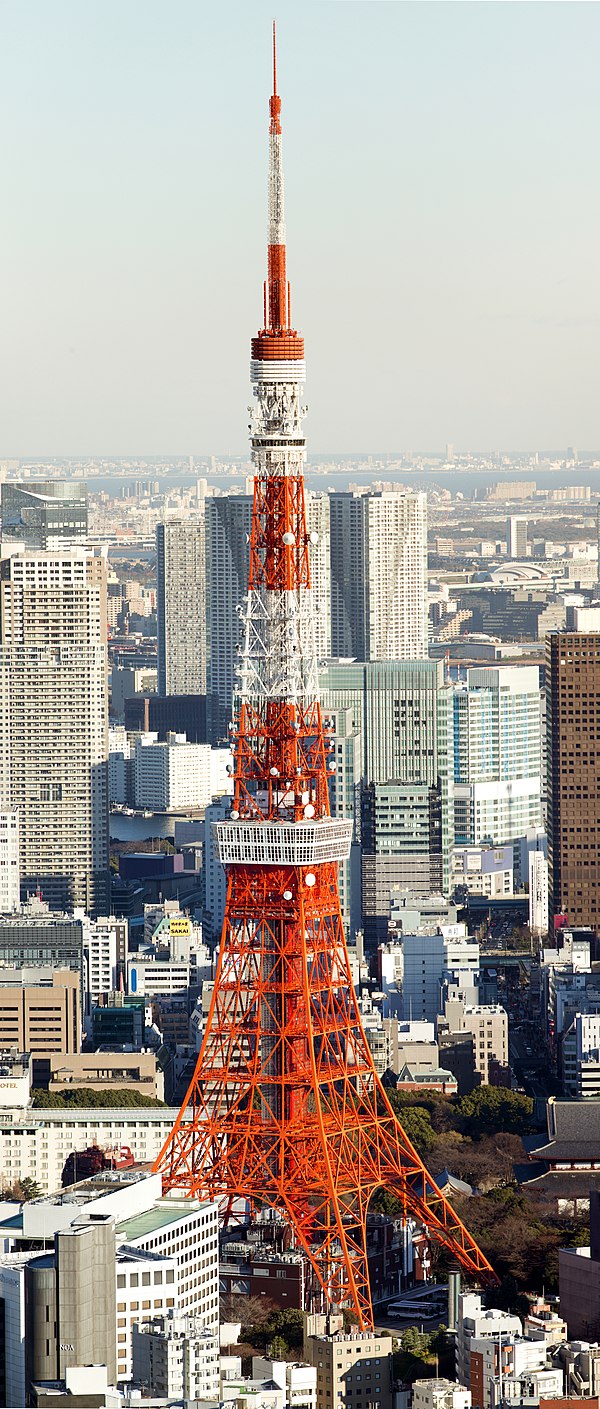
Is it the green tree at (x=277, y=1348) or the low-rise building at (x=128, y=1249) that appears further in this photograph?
the green tree at (x=277, y=1348)

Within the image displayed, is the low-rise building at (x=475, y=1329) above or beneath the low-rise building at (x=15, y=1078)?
beneath

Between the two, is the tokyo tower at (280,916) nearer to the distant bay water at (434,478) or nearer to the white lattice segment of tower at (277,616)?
the white lattice segment of tower at (277,616)

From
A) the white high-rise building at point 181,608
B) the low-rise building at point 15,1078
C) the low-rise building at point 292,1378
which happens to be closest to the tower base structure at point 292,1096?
the low-rise building at point 292,1378

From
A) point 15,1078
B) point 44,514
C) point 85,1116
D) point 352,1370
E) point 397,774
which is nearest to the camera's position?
point 352,1370

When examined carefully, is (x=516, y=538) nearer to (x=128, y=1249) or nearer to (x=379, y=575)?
(x=379, y=575)

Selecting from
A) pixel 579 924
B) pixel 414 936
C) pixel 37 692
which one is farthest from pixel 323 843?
pixel 37 692

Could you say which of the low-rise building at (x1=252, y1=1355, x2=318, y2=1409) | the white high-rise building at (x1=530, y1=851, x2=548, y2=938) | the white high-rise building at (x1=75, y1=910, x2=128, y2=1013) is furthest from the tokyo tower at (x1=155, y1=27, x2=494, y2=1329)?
the white high-rise building at (x1=530, y1=851, x2=548, y2=938)

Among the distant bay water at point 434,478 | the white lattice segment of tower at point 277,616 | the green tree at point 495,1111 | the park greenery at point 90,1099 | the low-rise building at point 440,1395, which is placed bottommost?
the low-rise building at point 440,1395

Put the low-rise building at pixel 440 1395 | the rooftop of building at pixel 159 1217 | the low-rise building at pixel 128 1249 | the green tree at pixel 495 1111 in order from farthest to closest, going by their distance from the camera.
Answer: the green tree at pixel 495 1111 → the rooftop of building at pixel 159 1217 → the low-rise building at pixel 440 1395 → the low-rise building at pixel 128 1249

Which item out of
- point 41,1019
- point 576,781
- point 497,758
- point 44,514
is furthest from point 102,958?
point 44,514
